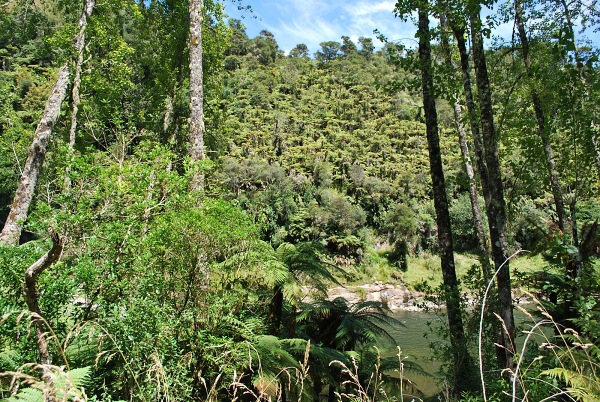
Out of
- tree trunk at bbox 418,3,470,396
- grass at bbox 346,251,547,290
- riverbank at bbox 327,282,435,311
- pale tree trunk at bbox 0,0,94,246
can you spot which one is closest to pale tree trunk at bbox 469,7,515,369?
tree trunk at bbox 418,3,470,396

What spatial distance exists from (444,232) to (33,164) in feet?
22.8

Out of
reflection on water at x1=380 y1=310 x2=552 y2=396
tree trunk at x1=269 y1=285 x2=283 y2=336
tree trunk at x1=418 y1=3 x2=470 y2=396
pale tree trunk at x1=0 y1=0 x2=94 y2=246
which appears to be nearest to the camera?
tree trunk at x1=418 y1=3 x2=470 y2=396

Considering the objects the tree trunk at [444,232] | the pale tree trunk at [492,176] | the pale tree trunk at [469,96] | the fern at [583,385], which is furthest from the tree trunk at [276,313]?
the fern at [583,385]

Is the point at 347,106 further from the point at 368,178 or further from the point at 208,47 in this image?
the point at 208,47

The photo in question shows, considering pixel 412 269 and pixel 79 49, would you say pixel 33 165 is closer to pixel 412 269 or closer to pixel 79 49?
pixel 79 49

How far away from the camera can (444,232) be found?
6105 millimetres

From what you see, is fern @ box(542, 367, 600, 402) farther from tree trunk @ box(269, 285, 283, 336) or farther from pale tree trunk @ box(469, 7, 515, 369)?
tree trunk @ box(269, 285, 283, 336)

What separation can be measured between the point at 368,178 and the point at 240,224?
3748 centimetres

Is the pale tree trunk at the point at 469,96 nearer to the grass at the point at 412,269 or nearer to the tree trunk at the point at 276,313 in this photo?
the tree trunk at the point at 276,313

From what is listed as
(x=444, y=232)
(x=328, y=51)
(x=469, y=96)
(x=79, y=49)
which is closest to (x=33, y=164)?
(x=79, y=49)

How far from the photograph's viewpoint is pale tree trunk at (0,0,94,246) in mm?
5879

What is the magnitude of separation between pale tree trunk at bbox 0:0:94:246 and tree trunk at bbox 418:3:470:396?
6318mm

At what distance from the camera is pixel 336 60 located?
2985 inches

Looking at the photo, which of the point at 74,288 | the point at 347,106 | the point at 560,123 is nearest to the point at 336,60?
the point at 347,106
